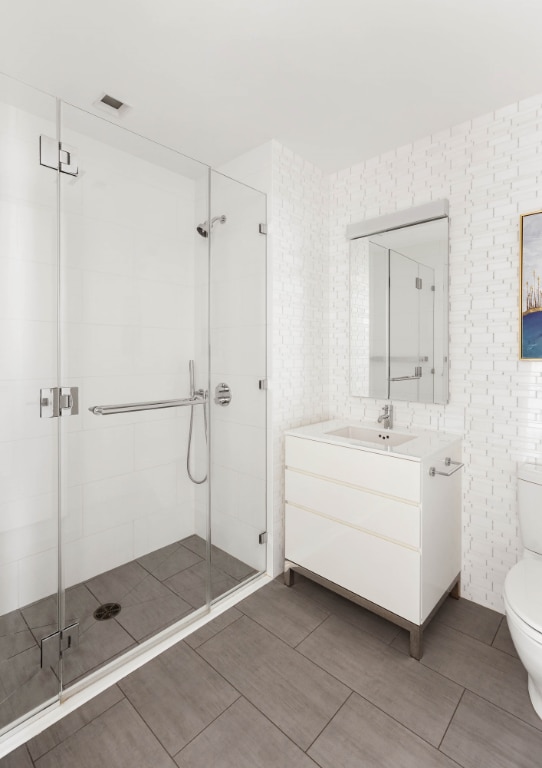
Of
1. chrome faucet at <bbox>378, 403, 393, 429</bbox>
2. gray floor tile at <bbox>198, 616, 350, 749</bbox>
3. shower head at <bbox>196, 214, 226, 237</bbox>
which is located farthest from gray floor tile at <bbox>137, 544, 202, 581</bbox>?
shower head at <bbox>196, 214, 226, 237</bbox>

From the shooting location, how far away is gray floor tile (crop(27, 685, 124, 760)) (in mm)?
1284

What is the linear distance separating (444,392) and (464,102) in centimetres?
142

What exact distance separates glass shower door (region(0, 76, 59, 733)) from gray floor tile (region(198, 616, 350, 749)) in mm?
670

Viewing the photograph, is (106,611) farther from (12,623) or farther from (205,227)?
(205,227)

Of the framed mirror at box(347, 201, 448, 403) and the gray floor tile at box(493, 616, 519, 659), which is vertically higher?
the framed mirror at box(347, 201, 448, 403)

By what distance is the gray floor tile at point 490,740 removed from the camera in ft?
4.11

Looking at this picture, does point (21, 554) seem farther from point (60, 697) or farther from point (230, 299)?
point (230, 299)

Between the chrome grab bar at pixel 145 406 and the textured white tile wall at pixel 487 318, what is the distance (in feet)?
4.18

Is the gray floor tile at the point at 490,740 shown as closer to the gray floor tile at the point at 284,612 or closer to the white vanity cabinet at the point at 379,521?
the white vanity cabinet at the point at 379,521

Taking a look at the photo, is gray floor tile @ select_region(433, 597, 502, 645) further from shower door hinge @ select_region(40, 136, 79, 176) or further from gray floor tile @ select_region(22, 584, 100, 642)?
shower door hinge @ select_region(40, 136, 79, 176)

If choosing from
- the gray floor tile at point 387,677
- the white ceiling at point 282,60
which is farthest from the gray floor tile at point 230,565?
the white ceiling at point 282,60

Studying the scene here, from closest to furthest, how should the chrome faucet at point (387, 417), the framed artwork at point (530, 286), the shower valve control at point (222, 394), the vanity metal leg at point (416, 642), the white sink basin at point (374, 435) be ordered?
1. the vanity metal leg at point (416, 642)
2. the framed artwork at point (530, 286)
3. the shower valve control at point (222, 394)
4. the white sink basin at point (374, 435)
5. the chrome faucet at point (387, 417)

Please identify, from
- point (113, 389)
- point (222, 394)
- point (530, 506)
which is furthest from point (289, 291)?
point (530, 506)

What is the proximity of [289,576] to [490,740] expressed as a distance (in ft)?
3.56
